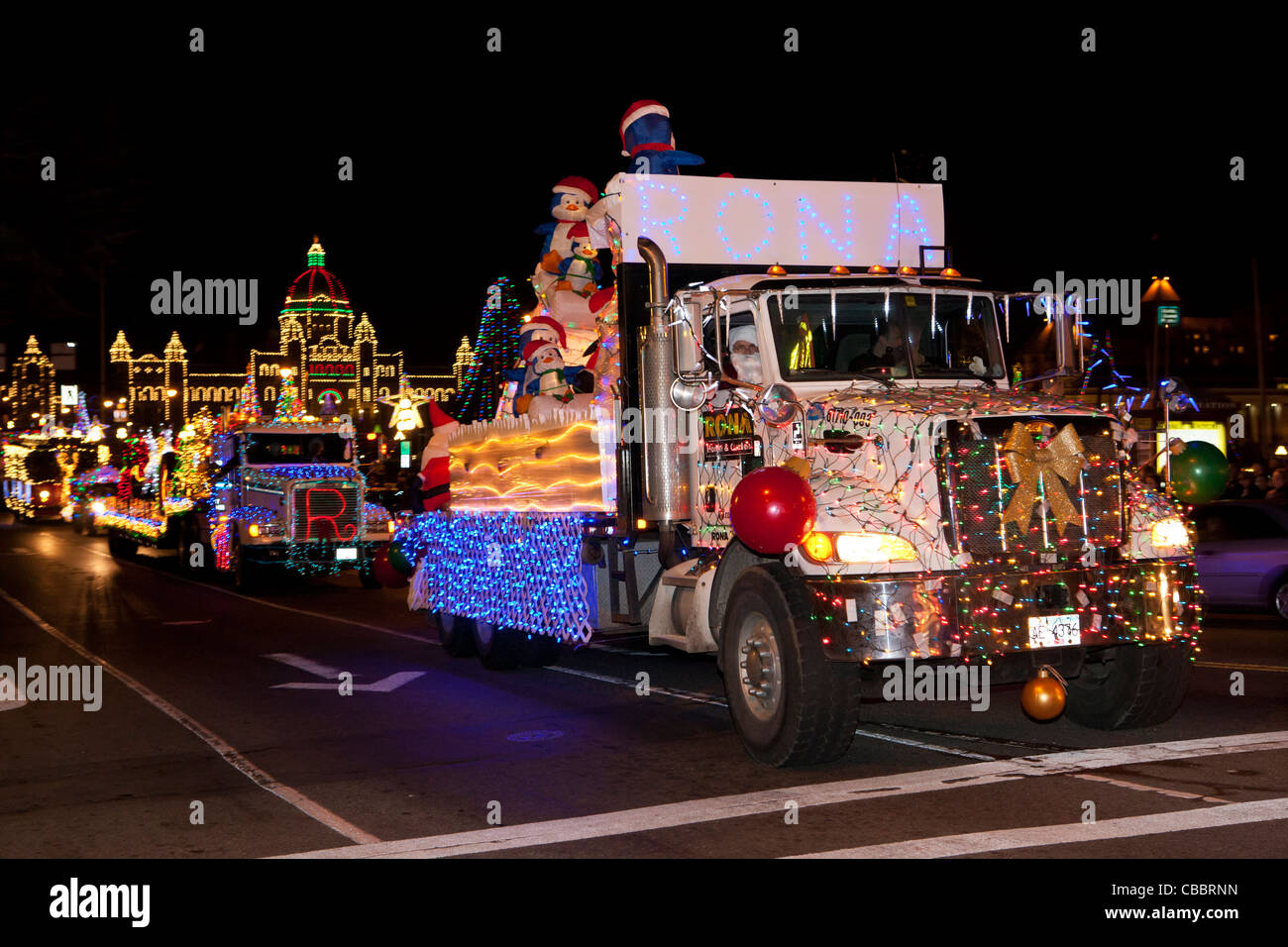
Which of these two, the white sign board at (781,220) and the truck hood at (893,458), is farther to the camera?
the white sign board at (781,220)

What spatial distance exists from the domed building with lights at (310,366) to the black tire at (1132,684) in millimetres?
165899

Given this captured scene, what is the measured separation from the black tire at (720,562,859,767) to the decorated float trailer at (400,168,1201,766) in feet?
0.06

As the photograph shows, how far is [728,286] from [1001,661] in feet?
9.70

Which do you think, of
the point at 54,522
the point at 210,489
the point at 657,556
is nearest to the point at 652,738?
the point at 657,556

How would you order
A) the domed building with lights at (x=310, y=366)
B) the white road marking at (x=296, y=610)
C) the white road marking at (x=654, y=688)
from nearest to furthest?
1. the white road marking at (x=654, y=688)
2. the white road marking at (x=296, y=610)
3. the domed building with lights at (x=310, y=366)

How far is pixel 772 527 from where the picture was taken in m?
7.59

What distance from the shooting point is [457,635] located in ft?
45.3

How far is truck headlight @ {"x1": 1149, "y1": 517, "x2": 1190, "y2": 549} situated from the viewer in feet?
27.2

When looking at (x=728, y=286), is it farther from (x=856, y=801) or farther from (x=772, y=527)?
(x=856, y=801)

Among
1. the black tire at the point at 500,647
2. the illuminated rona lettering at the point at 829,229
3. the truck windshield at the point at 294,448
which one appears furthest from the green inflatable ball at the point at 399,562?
the truck windshield at the point at 294,448

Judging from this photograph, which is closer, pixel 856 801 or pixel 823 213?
pixel 856 801

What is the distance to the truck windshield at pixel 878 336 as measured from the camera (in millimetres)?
9023

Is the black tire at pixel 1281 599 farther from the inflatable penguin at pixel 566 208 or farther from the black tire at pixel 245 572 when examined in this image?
the black tire at pixel 245 572

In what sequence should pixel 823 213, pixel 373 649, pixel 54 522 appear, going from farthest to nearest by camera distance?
pixel 54 522, pixel 373 649, pixel 823 213
